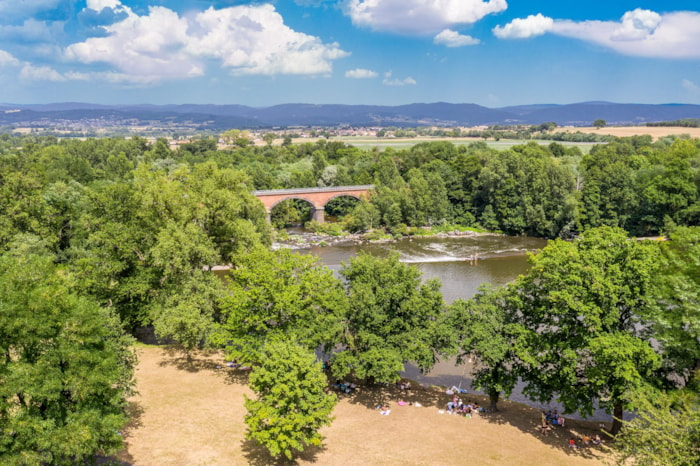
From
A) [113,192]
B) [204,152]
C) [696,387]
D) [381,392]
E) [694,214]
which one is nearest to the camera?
[696,387]

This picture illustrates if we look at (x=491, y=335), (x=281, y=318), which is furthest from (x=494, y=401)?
(x=281, y=318)

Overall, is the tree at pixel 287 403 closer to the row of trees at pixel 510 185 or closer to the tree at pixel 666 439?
the tree at pixel 666 439

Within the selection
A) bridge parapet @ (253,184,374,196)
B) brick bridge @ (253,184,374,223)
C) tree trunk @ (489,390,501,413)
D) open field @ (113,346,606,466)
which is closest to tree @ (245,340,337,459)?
open field @ (113,346,606,466)

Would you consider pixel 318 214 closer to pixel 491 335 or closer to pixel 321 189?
pixel 321 189

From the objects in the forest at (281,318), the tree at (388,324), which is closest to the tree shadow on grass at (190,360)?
the forest at (281,318)

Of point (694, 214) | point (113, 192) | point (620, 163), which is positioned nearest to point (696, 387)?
point (113, 192)

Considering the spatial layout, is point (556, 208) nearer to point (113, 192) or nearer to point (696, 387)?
point (696, 387)
